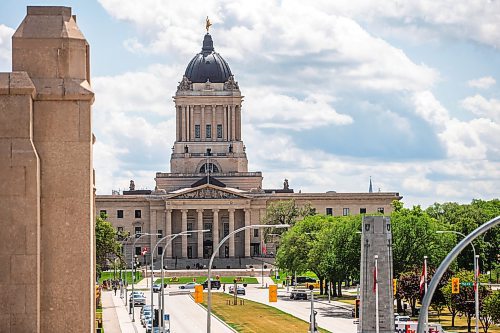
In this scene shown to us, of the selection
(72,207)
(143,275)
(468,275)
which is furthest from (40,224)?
(143,275)

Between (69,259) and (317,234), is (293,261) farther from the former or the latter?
(69,259)

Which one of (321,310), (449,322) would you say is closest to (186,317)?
(321,310)

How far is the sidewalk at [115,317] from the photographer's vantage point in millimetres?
86838

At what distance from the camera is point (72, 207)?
72.8 ft

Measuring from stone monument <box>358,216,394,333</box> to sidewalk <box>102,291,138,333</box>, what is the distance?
18.4 m

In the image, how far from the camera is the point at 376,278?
Result: 236ft

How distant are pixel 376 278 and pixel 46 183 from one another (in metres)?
51.3

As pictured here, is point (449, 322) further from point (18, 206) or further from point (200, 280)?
point (200, 280)

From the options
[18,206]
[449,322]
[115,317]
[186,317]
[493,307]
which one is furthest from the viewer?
[186,317]

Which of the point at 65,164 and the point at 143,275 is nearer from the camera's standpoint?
the point at 65,164

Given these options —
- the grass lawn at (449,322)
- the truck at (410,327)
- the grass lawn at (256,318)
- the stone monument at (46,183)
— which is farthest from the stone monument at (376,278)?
the stone monument at (46,183)

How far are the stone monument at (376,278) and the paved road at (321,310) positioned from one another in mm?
11169

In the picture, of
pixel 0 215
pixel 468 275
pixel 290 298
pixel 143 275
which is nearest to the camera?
pixel 0 215

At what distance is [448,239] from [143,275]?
232ft
